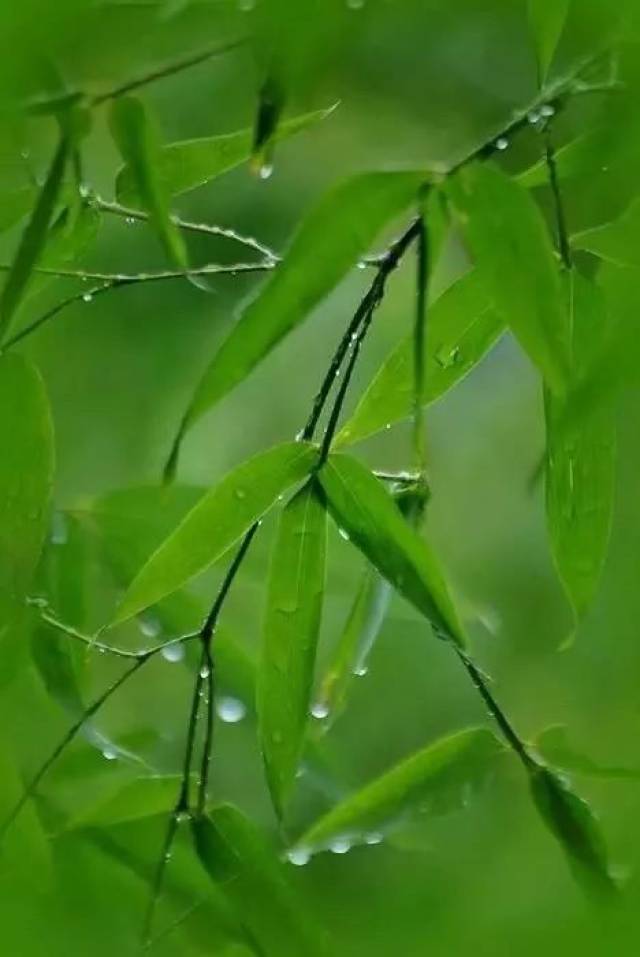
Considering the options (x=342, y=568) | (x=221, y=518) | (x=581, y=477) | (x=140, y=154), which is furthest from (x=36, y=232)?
(x=342, y=568)

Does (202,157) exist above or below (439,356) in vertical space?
above

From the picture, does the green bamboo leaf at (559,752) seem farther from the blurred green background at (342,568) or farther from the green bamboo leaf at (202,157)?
the green bamboo leaf at (202,157)

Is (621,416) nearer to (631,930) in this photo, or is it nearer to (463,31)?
(463,31)

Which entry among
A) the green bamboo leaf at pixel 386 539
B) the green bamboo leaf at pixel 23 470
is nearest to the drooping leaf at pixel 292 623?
the green bamboo leaf at pixel 386 539

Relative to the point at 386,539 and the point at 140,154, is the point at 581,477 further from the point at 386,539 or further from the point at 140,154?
the point at 140,154

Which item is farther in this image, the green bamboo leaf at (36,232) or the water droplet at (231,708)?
the water droplet at (231,708)

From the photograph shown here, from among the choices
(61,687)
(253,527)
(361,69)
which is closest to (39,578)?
(61,687)
